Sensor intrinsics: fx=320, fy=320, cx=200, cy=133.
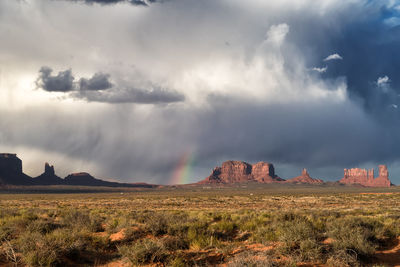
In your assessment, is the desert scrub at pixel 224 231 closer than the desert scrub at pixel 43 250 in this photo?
No

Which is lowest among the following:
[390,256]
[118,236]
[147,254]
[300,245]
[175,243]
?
[390,256]

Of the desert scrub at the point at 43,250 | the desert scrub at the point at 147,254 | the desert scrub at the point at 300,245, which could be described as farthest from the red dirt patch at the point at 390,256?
the desert scrub at the point at 43,250

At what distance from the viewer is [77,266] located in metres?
11.5

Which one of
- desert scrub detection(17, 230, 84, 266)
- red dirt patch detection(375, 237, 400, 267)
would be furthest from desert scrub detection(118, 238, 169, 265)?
red dirt patch detection(375, 237, 400, 267)

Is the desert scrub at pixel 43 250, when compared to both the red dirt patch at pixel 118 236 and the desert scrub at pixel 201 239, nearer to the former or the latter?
the red dirt patch at pixel 118 236

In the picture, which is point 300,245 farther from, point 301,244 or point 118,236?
point 118,236

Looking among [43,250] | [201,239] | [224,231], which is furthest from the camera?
[224,231]

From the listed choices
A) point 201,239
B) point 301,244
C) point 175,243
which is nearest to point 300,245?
point 301,244

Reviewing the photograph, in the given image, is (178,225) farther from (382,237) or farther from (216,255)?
(382,237)

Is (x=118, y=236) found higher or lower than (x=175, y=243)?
lower

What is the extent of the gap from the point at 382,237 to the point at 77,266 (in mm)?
14312

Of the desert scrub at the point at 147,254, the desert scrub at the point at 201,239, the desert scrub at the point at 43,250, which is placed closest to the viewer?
the desert scrub at the point at 43,250

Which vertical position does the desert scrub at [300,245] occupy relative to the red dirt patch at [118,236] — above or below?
above

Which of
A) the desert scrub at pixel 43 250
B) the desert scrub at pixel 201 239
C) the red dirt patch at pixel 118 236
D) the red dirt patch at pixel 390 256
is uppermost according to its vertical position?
the desert scrub at pixel 43 250
